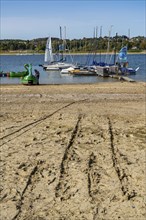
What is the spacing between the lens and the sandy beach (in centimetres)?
677

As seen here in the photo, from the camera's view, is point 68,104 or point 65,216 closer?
point 65,216

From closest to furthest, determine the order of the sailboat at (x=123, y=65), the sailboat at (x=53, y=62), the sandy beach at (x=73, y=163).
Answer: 1. the sandy beach at (x=73, y=163)
2. the sailboat at (x=123, y=65)
3. the sailboat at (x=53, y=62)

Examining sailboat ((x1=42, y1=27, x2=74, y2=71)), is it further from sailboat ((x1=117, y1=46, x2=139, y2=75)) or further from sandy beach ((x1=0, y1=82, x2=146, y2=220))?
sandy beach ((x1=0, y1=82, x2=146, y2=220))

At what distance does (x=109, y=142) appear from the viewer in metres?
10.5

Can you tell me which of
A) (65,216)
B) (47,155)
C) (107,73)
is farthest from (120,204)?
(107,73)

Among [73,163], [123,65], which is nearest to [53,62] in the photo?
[123,65]

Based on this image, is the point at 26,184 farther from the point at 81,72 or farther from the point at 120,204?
the point at 81,72

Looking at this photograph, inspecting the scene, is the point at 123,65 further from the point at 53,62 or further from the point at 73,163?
the point at 73,163

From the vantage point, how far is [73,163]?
8.80 meters

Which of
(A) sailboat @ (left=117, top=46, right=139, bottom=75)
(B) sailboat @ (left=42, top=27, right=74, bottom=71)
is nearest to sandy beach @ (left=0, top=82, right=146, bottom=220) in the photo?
(A) sailboat @ (left=117, top=46, right=139, bottom=75)

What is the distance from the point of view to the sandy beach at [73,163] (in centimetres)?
677

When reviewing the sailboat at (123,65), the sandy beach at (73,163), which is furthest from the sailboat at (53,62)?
the sandy beach at (73,163)

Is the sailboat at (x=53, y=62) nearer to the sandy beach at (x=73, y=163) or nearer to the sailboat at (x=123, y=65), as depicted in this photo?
the sailboat at (x=123, y=65)

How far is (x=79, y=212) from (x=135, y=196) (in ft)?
3.61
